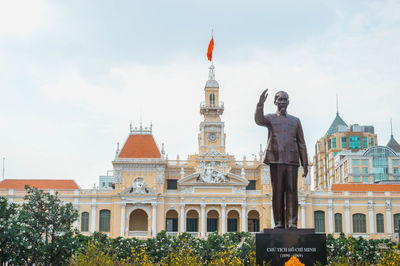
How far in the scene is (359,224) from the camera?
57.1m

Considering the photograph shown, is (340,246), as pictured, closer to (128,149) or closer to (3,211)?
(3,211)

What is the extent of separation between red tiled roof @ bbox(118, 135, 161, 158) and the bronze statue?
45.8m

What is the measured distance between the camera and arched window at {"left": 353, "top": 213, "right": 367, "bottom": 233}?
57.1m

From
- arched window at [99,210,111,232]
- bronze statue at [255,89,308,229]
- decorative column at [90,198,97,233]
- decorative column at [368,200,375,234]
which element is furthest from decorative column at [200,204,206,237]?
bronze statue at [255,89,308,229]

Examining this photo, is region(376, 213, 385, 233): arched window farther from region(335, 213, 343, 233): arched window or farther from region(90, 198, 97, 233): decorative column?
region(90, 198, 97, 233): decorative column

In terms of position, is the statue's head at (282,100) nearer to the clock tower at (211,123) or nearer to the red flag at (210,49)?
the clock tower at (211,123)

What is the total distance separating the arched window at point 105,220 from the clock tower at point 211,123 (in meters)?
12.0

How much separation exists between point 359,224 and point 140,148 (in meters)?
24.6

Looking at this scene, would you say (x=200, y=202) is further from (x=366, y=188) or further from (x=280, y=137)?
(x=280, y=137)

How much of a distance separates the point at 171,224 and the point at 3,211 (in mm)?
35530

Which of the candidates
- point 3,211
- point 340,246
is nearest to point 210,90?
point 340,246

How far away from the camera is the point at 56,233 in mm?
26234

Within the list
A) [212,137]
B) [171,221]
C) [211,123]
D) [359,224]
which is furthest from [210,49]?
[359,224]

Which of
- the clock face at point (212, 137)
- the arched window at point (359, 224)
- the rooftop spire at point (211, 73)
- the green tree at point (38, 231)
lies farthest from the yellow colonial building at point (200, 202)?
the green tree at point (38, 231)
